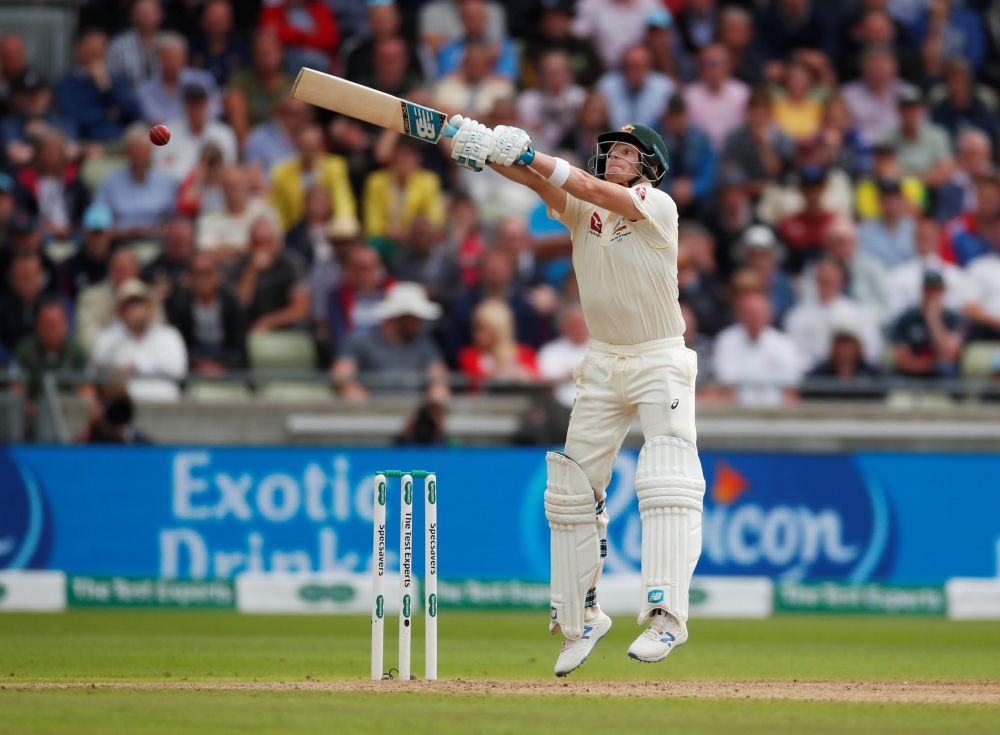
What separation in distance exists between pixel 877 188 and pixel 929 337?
2099 millimetres

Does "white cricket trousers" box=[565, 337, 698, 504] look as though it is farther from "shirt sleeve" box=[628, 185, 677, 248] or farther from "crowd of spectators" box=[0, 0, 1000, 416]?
"crowd of spectators" box=[0, 0, 1000, 416]

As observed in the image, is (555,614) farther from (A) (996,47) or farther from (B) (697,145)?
(A) (996,47)

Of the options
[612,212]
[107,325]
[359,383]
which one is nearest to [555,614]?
[612,212]

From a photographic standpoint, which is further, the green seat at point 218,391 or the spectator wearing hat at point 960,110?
the spectator wearing hat at point 960,110

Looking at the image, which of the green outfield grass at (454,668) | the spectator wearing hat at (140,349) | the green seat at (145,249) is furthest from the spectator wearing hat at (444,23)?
the green outfield grass at (454,668)

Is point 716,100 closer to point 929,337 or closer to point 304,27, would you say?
point 929,337

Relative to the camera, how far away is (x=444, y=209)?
1318 cm

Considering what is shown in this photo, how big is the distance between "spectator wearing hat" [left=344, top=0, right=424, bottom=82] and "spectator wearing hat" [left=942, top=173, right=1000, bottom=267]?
4996mm

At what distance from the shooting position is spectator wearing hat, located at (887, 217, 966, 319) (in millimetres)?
12898

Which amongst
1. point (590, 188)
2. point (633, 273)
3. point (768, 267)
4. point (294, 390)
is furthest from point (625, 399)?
point (768, 267)

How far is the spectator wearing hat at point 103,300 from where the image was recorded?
1193cm

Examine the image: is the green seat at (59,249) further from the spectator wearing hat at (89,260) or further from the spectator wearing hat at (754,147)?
the spectator wearing hat at (754,147)

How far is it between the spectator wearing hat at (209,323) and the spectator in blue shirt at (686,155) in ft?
13.5

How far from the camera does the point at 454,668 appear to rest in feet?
21.9
